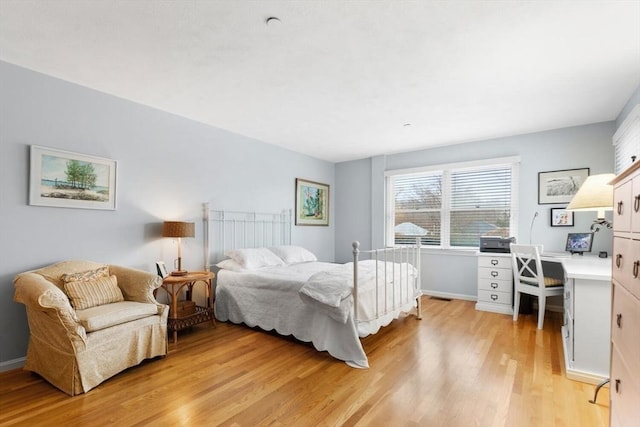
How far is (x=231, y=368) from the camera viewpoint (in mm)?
2475

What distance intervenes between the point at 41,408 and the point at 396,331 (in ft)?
9.48

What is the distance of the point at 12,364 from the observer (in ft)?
8.02

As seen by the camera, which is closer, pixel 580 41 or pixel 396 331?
pixel 580 41

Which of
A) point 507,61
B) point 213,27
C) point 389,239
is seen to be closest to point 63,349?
point 213,27

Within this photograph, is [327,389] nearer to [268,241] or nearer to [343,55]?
[343,55]

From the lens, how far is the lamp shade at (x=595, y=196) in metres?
2.26

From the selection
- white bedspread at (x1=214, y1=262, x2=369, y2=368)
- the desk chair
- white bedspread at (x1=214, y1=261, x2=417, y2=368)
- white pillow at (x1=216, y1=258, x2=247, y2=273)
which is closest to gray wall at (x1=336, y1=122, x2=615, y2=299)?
the desk chair

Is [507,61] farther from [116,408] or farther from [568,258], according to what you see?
[116,408]

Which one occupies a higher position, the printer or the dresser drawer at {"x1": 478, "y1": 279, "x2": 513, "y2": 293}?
the printer

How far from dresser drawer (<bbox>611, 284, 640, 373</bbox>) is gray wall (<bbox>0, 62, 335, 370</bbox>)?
363cm

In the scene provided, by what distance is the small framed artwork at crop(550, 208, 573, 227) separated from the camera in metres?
3.95

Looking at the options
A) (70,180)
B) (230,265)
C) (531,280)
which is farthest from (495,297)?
(70,180)

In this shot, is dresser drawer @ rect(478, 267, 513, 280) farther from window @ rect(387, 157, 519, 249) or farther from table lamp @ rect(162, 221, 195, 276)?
table lamp @ rect(162, 221, 195, 276)

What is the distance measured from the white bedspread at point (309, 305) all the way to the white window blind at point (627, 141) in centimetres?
243
